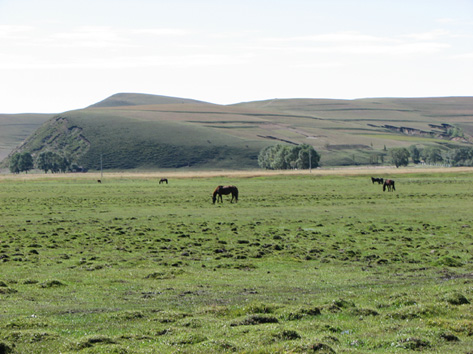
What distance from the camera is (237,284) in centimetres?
1808

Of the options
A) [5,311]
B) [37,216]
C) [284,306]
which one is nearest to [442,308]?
[284,306]

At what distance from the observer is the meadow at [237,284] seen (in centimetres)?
1170

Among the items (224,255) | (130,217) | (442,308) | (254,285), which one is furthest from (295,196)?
(442,308)

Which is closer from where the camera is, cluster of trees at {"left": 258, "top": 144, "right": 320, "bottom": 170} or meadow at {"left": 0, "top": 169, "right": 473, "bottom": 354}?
meadow at {"left": 0, "top": 169, "right": 473, "bottom": 354}

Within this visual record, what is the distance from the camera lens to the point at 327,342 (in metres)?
11.3

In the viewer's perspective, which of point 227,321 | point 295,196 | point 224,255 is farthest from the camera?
point 295,196

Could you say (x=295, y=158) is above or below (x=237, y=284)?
above

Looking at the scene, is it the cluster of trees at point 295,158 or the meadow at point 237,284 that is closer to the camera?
the meadow at point 237,284

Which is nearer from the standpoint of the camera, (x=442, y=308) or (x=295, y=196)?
(x=442, y=308)

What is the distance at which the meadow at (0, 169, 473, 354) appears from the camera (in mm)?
11703

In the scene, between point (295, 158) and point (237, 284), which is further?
point (295, 158)

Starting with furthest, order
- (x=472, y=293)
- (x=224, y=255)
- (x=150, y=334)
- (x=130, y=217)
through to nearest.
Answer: (x=130, y=217), (x=224, y=255), (x=472, y=293), (x=150, y=334)

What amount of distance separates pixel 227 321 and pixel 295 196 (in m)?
45.8

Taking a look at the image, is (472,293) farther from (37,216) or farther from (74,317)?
(37,216)
